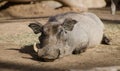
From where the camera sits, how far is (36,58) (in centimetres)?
643

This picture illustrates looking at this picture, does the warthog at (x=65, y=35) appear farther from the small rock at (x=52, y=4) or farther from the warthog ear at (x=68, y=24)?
the small rock at (x=52, y=4)

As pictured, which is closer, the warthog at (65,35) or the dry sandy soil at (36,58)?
the dry sandy soil at (36,58)

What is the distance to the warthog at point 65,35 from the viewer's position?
6005 mm

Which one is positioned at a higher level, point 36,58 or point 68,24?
point 68,24

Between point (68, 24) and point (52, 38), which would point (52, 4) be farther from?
point (52, 38)

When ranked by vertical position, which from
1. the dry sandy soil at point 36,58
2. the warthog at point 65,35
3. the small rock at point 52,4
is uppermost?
the warthog at point 65,35

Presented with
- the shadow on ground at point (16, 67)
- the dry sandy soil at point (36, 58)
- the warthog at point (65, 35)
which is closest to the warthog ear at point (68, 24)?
the warthog at point (65, 35)

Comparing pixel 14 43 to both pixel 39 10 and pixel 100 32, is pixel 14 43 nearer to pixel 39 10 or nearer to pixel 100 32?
pixel 100 32

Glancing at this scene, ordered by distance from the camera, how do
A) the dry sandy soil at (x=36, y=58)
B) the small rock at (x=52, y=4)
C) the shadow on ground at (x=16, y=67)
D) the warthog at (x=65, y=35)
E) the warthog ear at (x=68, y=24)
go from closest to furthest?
1. the shadow on ground at (x=16, y=67)
2. the dry sandy soil at (x=36, y=58)
3. the warthog at (x=65, y=35)
4. the warthog ear at (x=68, y=24)
5. the small rock at (x=52, y=4)

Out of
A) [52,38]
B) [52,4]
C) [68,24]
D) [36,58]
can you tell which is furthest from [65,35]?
[52,4]

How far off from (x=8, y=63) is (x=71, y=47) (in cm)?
112

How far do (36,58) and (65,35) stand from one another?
0.63 metres

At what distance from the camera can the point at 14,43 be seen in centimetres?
787

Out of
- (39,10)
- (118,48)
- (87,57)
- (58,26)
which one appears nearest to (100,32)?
(118,48)
